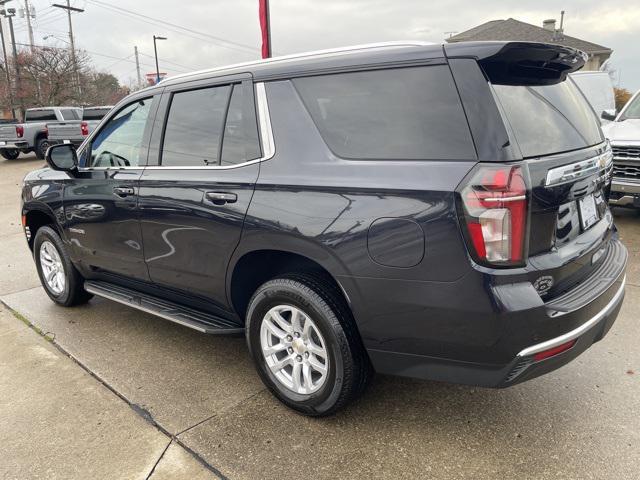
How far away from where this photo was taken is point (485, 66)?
2.17 m

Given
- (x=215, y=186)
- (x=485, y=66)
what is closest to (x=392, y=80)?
(x=485, y=66)

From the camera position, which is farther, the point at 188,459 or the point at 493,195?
the point at 188,459

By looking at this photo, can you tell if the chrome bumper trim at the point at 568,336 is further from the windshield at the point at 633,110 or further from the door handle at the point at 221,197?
the windshield at the point at 633,110

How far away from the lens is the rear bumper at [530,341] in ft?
6.90

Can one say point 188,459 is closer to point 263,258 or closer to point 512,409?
point 263,258

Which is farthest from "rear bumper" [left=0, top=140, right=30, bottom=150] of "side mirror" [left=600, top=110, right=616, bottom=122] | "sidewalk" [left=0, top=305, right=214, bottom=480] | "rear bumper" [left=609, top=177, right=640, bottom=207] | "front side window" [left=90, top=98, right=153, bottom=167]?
"rear bumper" [left=609, top=177, right=640, bottom=207]

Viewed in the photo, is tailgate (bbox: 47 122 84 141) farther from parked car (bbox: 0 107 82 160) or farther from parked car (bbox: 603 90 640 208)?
parked car (bbox: 603 90 640 208)

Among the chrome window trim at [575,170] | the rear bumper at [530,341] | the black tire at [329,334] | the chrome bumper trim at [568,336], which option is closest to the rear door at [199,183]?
the black tire at [329,334]

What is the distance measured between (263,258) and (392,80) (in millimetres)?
1197

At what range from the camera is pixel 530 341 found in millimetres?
2121

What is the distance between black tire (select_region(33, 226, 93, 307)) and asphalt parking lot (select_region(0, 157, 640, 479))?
0.71 metres

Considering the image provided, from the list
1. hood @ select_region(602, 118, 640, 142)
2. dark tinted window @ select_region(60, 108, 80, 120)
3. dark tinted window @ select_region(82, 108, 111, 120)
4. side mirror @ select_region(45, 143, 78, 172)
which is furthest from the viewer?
dark tinted window @ select_region(82, 108, 111, 120)

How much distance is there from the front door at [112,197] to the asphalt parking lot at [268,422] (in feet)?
2.29

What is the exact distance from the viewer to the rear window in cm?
219
